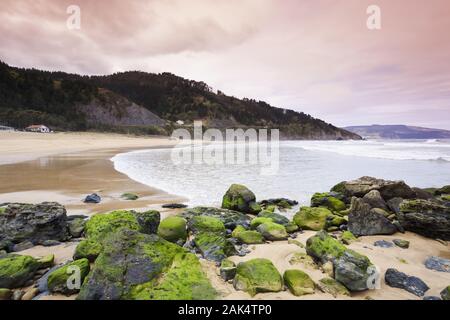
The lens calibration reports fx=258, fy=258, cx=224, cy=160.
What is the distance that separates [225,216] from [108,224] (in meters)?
2.90

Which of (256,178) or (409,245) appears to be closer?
(409,245)

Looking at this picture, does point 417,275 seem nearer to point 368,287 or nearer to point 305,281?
point 368,287

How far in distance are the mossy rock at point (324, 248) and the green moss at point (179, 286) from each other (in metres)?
1.97

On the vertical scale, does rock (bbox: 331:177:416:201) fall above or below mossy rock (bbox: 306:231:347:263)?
above

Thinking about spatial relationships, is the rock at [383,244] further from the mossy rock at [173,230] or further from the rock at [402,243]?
the mossy rock at [173,230]

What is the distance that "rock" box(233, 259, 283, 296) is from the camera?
3.54 m

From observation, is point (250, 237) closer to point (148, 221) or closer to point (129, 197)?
point (148, 221)

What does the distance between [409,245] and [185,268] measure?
483 cm

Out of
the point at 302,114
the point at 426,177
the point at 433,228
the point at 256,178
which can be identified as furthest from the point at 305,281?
the point at 302,114

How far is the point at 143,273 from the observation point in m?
3.40

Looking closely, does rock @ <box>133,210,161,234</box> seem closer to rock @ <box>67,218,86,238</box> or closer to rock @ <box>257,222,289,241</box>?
rock @ <box>67,218,86,238</box>

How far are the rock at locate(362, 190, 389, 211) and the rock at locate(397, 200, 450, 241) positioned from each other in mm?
800

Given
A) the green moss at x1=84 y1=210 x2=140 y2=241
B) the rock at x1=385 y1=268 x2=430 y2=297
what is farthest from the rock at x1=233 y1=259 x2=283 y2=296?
the green moss at x1=84 y1=210 x2=140 y2=241
